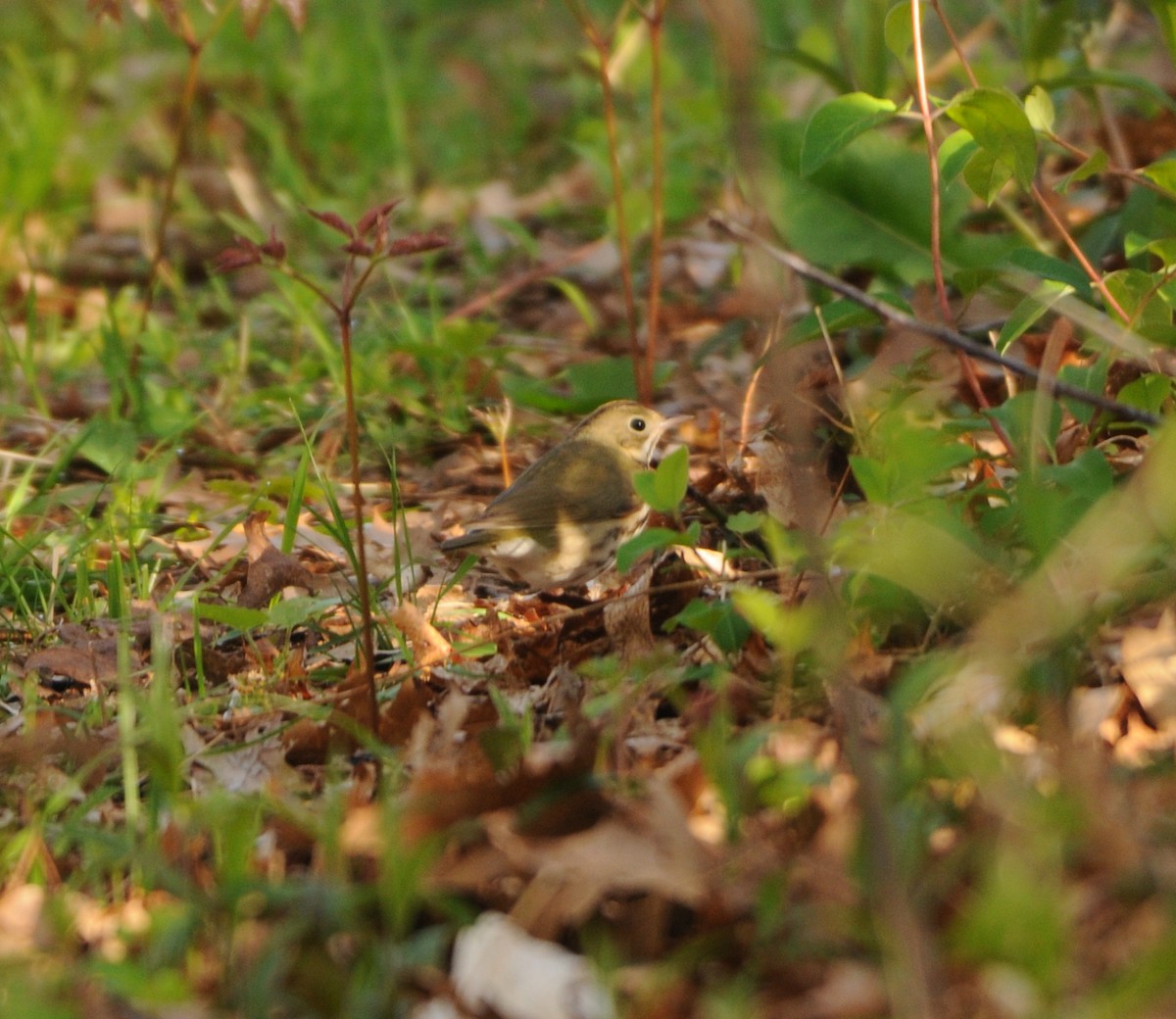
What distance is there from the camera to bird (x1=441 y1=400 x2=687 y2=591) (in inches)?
178

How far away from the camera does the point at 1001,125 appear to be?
3613mm

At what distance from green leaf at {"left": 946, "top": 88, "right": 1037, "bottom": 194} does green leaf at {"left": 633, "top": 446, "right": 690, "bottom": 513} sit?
3.50ft

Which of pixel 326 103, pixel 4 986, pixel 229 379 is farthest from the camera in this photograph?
pixel 326 103

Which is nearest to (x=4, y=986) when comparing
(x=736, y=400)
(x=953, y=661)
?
(x=953, y=661)

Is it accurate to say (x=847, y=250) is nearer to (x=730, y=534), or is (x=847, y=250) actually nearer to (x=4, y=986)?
(x=730, y=534)

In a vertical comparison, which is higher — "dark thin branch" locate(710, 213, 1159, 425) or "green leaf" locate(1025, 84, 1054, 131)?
"green leaf" locate(1025, 84, 1054, 131)

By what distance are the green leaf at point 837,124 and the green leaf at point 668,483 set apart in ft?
2.93

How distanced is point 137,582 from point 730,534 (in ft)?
5.28

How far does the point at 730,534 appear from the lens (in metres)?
4.38

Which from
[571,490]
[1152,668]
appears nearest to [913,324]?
[1152,668]

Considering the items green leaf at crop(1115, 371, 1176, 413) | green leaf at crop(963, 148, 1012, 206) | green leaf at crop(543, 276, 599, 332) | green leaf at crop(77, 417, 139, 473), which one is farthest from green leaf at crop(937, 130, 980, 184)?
green leaf at crop(77, 417, 139, 473)

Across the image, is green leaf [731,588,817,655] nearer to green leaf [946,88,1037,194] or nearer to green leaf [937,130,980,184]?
green leaf [946,88,1037,194]

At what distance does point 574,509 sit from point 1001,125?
177cm

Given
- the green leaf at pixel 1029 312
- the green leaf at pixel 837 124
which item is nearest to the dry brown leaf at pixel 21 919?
the green leaf at pixel 837 124
